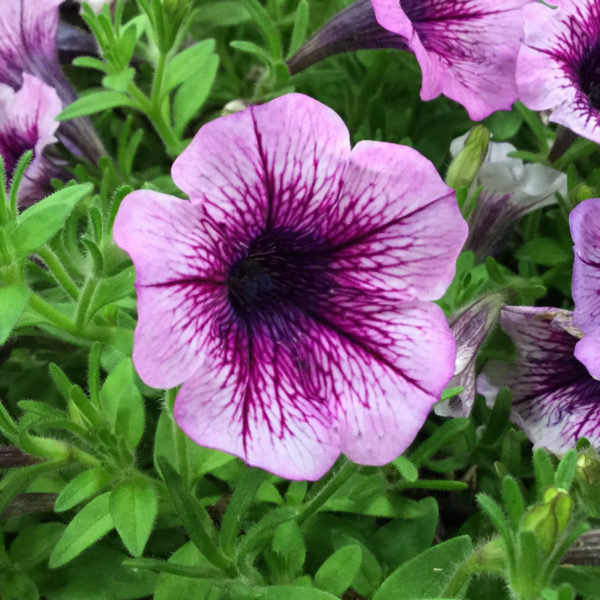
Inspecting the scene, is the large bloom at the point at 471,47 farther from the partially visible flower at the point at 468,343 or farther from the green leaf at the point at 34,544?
the green leaf at the point at 34,544

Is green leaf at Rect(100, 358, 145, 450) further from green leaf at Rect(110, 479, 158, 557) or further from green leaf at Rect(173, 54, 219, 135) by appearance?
green leaf at Rect(173, 54, 219, 135)

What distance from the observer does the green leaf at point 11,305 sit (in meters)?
0.73

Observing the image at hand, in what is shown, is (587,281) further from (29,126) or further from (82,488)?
(29,126)

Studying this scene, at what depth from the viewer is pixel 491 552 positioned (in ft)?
2.53

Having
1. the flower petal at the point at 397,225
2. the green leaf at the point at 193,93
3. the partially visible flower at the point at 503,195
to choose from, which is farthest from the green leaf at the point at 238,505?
the green leaf at the point at 193,93

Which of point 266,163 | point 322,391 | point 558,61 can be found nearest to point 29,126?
point 266,163

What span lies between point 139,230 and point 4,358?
46 cm

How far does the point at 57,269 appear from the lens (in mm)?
887

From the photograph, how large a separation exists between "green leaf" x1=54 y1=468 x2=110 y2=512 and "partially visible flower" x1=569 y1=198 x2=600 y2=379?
0.51 meters

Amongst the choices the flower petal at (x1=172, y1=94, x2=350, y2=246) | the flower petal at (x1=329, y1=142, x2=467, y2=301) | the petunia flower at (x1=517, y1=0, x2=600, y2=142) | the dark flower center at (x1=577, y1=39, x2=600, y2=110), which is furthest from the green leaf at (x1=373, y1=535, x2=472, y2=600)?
the dark flower center at (x1=577, y1=39, x2=600, y2=110)

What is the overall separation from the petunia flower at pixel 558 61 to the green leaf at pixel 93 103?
0.50 m

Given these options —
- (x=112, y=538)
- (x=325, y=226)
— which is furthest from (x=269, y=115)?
(x=112, y=538)

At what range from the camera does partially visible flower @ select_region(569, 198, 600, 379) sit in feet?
2.86

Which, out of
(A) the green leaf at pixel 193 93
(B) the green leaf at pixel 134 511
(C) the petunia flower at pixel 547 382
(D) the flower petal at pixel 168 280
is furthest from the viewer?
(A) the green leaf at pixel 193 93
